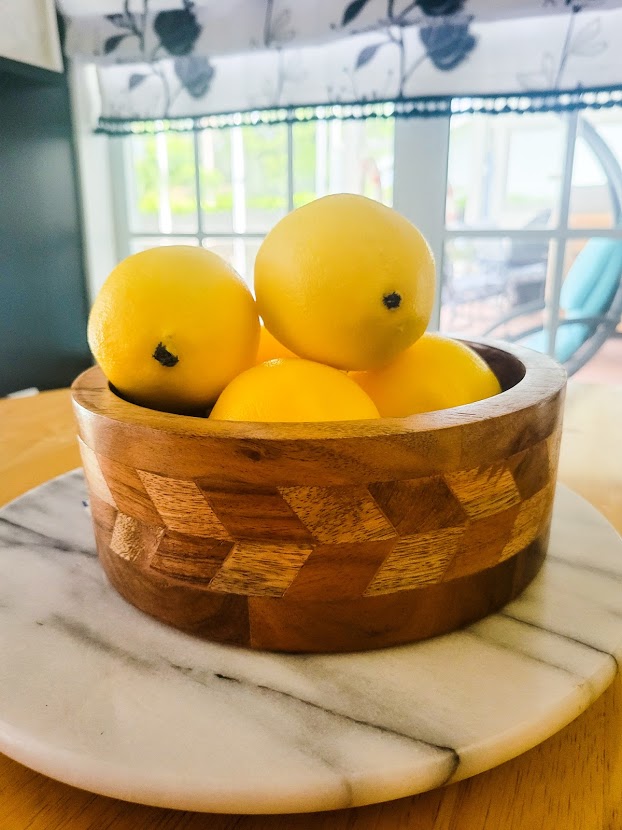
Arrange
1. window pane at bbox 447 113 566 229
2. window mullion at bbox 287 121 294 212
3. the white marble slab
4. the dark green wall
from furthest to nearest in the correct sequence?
window pane at bbox 447 113 566 229 → window mullion at bbox 287 121 294 212 → the dark green wall → the white marble slab

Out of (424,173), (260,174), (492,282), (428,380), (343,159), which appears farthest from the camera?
(492,282)

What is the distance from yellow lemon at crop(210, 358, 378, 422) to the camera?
0.32 meters

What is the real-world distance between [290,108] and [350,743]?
1710 mm

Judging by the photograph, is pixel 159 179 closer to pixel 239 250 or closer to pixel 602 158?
pixel 239 250

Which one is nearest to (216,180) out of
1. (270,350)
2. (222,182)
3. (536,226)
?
(222,182)

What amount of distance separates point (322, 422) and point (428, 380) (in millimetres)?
114

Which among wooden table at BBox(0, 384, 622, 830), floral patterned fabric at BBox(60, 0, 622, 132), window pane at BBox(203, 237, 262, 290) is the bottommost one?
wooden table at BBox(0, 384, 622, 830)

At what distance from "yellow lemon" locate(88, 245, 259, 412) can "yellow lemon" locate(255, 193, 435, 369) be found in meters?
0.03

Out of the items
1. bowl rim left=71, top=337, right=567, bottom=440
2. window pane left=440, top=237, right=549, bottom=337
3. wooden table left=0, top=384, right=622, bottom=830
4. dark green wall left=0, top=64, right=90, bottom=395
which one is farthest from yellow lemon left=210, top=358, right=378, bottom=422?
window pane left=440, top=237, right=549, bottom=337

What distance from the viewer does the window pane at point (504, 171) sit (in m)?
2.74

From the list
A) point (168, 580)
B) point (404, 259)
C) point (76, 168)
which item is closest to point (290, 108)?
point (76, 168)

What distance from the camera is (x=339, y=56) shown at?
1.57 meters

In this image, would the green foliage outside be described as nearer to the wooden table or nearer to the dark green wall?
the dark green wall

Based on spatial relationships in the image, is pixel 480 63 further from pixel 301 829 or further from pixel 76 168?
pixel 301 829
